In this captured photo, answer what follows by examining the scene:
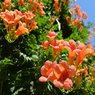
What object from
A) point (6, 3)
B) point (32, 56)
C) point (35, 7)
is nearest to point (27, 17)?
point (32, 56)

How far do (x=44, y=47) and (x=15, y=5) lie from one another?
6.08 ft

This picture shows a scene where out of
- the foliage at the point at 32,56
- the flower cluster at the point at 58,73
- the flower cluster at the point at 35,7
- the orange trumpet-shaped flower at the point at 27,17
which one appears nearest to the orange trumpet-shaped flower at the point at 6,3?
the foliage at the point at 32,56

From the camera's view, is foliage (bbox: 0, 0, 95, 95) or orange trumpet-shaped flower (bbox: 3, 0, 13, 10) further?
orange trumpet-shaped flower (bbox: 3, 0, 13, 10)

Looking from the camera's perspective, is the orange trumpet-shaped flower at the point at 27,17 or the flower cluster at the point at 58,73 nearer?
the flower cluster at the point at 58,73

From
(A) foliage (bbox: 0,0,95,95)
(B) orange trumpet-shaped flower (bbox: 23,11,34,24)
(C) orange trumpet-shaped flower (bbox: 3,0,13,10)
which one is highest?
(C) orange trumpet-shaped flower (bbox: 3,0,13,10)

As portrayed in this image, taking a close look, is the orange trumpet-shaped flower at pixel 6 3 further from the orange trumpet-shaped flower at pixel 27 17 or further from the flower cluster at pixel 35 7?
the orange trumpet-shaped flower at pixel 27 17

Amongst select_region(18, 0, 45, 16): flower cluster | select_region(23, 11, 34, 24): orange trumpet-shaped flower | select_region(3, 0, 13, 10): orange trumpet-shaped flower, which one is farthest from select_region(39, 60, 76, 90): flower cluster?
select_region(18, 0, 45, 16): flower cluster

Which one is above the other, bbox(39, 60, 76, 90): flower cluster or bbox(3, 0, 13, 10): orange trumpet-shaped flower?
bbox(3, 0, 13, 10): orange trumpet-shaped flower

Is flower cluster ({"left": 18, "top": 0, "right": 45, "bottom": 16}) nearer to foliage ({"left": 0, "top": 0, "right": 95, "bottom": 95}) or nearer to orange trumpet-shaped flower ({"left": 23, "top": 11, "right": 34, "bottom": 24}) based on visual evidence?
foliage ({"left": 0, "top": 0, "right": 95, "bottom": 95})

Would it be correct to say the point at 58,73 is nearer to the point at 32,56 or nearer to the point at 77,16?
the point at 32,56

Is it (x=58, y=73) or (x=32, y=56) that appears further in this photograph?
(x=32, y=56)

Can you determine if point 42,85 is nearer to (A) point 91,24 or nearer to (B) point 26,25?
(B) point 26,25

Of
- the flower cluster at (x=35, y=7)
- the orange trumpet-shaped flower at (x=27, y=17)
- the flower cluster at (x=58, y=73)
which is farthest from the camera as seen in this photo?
the flower cluster at (x=35, y=7)

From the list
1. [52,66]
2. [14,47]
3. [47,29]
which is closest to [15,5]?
[47,29]
